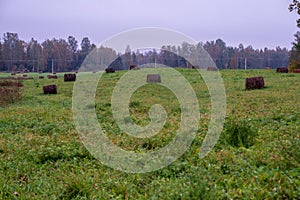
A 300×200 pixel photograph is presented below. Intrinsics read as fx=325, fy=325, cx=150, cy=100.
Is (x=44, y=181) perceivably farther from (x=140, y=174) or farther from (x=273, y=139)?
(x=273, y=139)

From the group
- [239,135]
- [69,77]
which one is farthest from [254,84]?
[69,77]

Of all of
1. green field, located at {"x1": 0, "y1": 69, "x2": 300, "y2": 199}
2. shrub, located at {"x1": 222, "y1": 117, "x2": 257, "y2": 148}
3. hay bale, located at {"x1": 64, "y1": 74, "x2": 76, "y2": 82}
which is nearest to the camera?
green field, located at {"x1": 0, "y1": 69, "x2": 300, "y2": 199}

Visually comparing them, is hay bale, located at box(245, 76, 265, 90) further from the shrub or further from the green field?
the shrub

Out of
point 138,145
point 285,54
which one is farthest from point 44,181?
point 285,54

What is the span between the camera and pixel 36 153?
5.77 metres

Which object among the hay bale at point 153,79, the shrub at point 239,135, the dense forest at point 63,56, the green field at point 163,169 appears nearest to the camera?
the green field at point 163,169

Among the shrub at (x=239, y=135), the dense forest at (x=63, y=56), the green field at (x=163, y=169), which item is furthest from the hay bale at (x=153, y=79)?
the dense forest at (x=63, y=56)

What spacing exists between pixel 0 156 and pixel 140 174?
2.74 m

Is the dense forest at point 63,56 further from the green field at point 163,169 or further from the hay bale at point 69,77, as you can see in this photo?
the green field at point 163,169

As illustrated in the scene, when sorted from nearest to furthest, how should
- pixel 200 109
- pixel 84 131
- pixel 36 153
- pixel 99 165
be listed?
pixel 99 165, pixel 36 153, pixel 84 131, pixel 200 109

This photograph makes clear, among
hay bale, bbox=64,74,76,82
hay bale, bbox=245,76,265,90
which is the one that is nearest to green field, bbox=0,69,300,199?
hay bale, bbox=245,76,265,90

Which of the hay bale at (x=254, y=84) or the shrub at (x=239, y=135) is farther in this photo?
the hay bale at (x=254, y=84)

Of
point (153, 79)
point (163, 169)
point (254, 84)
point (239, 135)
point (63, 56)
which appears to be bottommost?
point (163, 169)

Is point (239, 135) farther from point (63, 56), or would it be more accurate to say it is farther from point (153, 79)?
point (63, 56)
